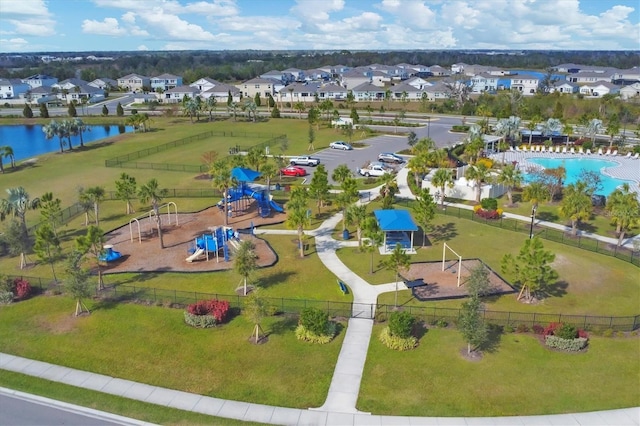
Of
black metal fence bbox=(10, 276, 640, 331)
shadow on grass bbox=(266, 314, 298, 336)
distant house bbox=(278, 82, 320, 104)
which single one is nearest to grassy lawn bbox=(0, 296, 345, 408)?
shadow on grass bbox=(266, 314, 298, 336)

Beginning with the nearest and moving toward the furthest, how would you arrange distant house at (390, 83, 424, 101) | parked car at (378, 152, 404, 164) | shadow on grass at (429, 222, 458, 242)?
shadow on grass at (429, 222, 458, 242) < parked car at (378, 152, 404, 164) < distant house at (390, 83, 424, 101)

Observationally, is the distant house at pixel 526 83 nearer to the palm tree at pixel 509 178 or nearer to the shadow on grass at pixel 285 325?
the palm tree at pixel 509 178

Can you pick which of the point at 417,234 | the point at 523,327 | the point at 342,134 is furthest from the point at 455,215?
the point at 342,134

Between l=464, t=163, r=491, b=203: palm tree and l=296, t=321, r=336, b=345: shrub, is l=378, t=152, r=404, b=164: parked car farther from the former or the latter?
l=296, t=321, r=336, b=345: shrub

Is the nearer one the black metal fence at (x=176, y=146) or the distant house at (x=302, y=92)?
the black metal fence at (x=176, y=146)

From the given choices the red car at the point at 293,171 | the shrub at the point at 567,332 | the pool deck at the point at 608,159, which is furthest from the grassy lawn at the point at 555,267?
the pool deck at the point at 608,159

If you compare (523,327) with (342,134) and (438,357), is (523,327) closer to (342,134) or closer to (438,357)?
(438,357)

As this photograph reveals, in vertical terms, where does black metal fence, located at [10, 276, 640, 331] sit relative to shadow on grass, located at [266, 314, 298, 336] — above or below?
above
